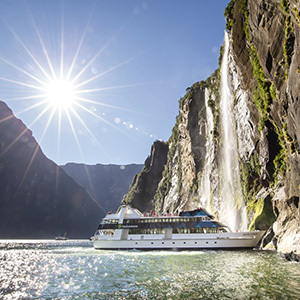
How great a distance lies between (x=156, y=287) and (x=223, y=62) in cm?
6011

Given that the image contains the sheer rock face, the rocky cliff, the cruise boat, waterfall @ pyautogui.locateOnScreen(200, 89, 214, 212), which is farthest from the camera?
the sheer rock face

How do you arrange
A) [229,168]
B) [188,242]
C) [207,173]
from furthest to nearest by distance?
[207,173]
[229,168]
[188,242]

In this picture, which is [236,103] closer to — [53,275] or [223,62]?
[223,62]

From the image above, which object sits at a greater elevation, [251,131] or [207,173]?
[251,131]

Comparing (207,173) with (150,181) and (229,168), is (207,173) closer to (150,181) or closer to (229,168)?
(229,168)

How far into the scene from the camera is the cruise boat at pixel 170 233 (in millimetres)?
34062

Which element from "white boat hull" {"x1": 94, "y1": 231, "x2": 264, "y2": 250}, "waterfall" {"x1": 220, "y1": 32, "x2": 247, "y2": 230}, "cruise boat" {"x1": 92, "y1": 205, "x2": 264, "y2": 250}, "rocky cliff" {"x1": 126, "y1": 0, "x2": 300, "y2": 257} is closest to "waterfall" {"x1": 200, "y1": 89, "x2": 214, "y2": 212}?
"rocky cliff" {"x1": 126, "y1": 0, "x2": 300, "y2": 257}

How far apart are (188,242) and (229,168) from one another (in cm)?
2358

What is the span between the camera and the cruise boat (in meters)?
34.1

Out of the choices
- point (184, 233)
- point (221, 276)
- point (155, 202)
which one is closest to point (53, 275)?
point (221, 276)

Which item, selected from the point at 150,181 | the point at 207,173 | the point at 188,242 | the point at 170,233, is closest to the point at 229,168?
the point at 207,173

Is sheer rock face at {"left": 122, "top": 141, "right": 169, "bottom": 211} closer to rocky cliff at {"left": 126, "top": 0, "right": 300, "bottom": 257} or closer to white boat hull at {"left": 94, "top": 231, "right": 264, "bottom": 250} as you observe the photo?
rocky cliff at {"left": 126, "top": 0, "right": 300, "bottom": 257}

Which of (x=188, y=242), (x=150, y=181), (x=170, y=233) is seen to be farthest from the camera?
(x=150, y=181)

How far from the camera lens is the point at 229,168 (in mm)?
53281
